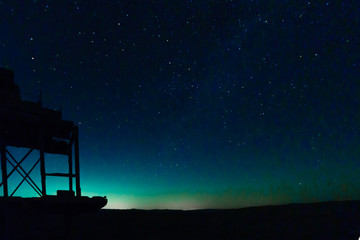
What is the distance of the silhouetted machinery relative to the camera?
36.1 feet

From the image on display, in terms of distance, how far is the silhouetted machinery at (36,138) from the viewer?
11.0 meters

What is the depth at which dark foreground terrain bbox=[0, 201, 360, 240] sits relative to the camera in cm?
1099

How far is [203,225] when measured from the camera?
22672mm

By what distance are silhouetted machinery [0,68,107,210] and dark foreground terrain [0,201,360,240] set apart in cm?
77

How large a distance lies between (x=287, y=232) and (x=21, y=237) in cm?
1404

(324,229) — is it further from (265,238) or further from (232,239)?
(232,239)

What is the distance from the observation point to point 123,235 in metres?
19.9

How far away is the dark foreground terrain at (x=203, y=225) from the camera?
36.1 ft

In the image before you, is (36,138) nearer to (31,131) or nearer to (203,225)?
(31,131)

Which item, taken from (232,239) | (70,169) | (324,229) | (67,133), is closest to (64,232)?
(70,169)

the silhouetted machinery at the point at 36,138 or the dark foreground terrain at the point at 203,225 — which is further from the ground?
the silhouetted machinery at the point at 36,138

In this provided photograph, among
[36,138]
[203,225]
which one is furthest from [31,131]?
[203,225]

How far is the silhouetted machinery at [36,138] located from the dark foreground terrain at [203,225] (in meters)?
0.77

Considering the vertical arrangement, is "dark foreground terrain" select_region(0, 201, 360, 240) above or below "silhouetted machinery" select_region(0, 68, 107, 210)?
below
